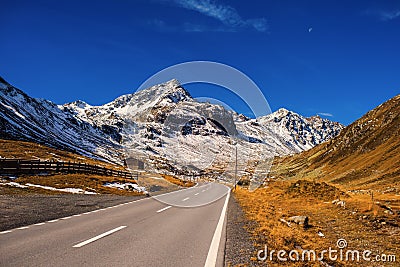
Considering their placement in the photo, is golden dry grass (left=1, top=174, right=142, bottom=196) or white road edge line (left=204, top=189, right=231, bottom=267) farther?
golden dry grass (left=1, top=174, right=142, bottom=196)

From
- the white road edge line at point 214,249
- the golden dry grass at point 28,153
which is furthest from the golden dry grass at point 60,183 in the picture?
the golden dry grass at point 28,153

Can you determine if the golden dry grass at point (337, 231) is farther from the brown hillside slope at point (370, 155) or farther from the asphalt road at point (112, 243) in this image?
the brown hillside slope at point (370, 155)

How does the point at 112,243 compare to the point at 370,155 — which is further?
the point at 370,155

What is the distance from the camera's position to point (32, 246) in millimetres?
9094

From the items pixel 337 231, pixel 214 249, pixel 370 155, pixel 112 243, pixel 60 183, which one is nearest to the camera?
pixel 214 249

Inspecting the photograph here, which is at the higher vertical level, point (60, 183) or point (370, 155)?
point (370, 155)

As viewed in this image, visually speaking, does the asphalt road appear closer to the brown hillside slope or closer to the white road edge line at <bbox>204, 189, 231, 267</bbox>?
the white road edge line at <bbox>204, 189, 231, 267</bbox>

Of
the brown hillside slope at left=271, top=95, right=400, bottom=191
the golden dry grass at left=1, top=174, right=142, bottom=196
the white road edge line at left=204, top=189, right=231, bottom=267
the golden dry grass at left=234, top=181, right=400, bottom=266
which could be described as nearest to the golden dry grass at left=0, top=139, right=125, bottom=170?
the golden dry grass at left=1, top=174, right=142, bottom=196

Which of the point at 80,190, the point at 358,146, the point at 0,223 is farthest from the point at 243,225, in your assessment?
the point at 358,146

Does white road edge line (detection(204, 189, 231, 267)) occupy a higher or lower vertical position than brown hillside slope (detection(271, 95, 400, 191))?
lower

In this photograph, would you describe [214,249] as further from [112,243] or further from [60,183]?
[60,183]

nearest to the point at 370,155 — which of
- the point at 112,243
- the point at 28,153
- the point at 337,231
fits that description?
the point at 337,231

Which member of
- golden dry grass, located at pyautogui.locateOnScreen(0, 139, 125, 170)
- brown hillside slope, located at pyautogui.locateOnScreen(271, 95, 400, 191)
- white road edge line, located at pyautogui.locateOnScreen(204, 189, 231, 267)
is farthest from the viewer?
golden dry grass, located at pyautogui.locateOnScreen(0, 139, 125, 170)

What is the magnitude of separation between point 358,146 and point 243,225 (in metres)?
71.0
